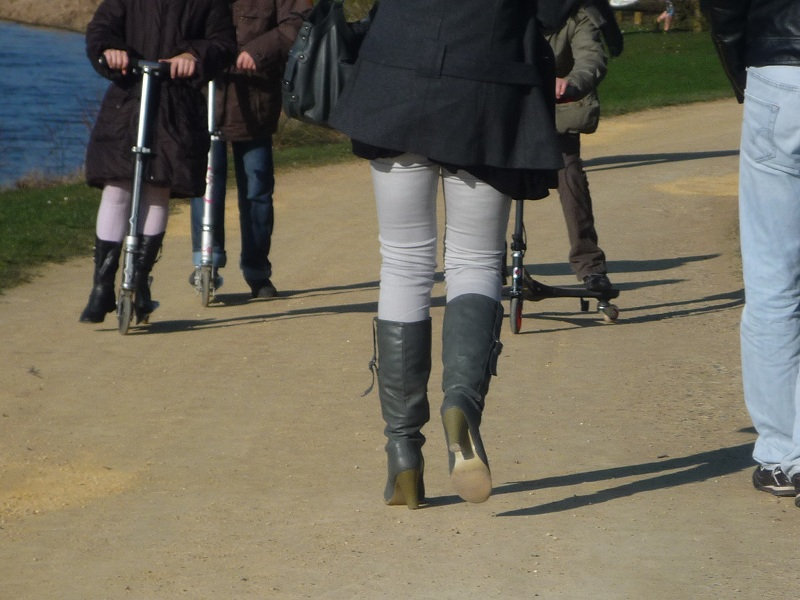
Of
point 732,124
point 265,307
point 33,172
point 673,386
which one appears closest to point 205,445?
point 673,386

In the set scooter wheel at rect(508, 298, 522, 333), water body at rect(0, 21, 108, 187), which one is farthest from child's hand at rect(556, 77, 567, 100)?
water body at rect(0, 21, 108, 187)

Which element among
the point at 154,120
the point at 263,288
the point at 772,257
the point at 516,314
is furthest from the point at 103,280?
the point at 772,257

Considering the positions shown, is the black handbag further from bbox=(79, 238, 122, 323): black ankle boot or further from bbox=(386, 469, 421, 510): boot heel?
bbox=(79, 238, 122, 323): black ankle boot

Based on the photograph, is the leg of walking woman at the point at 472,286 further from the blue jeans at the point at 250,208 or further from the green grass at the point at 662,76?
the green grass at the point at 662,76

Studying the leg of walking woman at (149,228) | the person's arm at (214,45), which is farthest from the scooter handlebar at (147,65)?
the leg of walking woman at (149,228)

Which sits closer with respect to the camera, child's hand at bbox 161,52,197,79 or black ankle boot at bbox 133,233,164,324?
child's hand at bbox 161,52,197,79

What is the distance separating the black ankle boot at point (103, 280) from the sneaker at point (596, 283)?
2309 mm

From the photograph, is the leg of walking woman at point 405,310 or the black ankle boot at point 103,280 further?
the black ankle boot at point 103,280

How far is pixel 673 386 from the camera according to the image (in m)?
6.11

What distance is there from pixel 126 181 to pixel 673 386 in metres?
2.75

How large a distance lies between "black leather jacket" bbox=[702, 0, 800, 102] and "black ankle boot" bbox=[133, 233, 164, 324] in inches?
132

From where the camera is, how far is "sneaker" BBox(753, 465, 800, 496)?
177 inches

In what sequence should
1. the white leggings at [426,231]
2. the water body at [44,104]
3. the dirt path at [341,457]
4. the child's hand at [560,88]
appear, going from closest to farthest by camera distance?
the dirt path at [341,457] < the white leggings at [426,231] < the child's hand at [560,88] < the water body at [44,104]

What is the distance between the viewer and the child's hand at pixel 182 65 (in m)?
6.99
